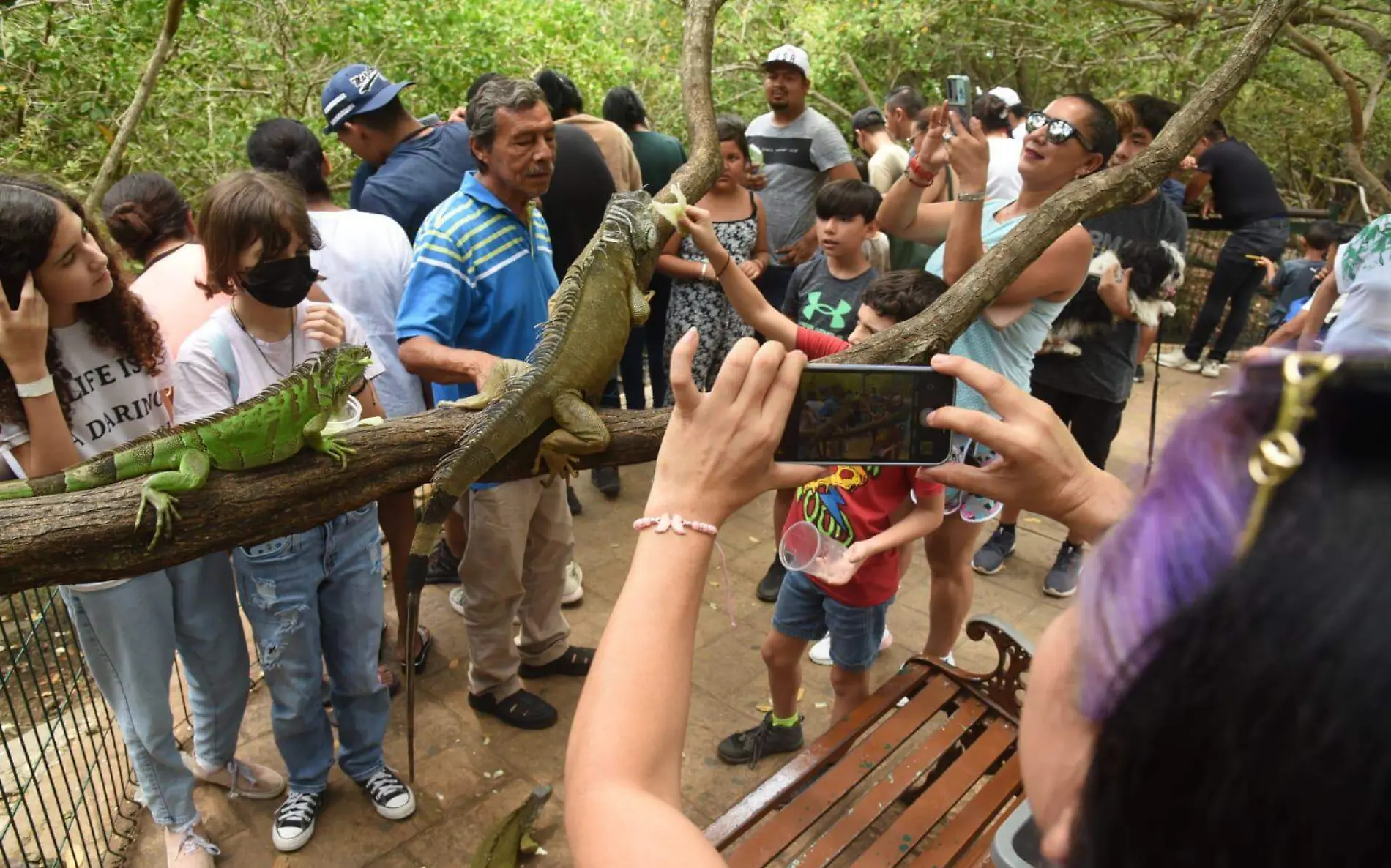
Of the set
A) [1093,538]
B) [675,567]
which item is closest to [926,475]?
[1093,538]

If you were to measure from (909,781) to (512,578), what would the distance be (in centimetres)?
188

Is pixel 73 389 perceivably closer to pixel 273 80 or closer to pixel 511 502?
pixel 511 502

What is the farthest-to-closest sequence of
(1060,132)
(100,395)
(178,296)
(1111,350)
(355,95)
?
(1111,350), (355,95), (1060,132), (178,296), (100,395)

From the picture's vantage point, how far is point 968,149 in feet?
10.6

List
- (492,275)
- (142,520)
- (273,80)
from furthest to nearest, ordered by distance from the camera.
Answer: (273,80), (492,275), (142,520)

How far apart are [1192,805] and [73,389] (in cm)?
307

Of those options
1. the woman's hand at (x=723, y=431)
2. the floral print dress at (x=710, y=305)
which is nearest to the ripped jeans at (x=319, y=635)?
the woman's hand at (x=723, y=431)

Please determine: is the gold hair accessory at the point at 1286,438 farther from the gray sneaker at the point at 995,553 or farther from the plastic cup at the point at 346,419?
the gray sneaker at the point at 995,553

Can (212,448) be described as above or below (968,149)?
below

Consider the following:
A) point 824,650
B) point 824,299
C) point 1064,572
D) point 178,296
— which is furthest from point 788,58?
point 178,296

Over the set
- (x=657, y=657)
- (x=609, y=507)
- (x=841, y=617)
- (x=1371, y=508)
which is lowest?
(x=609, y=507)

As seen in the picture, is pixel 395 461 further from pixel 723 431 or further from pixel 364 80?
pixel 364 80

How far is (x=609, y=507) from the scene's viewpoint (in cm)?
591

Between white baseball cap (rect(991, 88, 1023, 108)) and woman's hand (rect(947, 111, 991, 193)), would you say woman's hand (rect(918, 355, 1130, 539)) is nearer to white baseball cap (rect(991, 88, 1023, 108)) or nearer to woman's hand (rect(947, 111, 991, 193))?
woman's hand (rect(947, 111, 991, 193))
